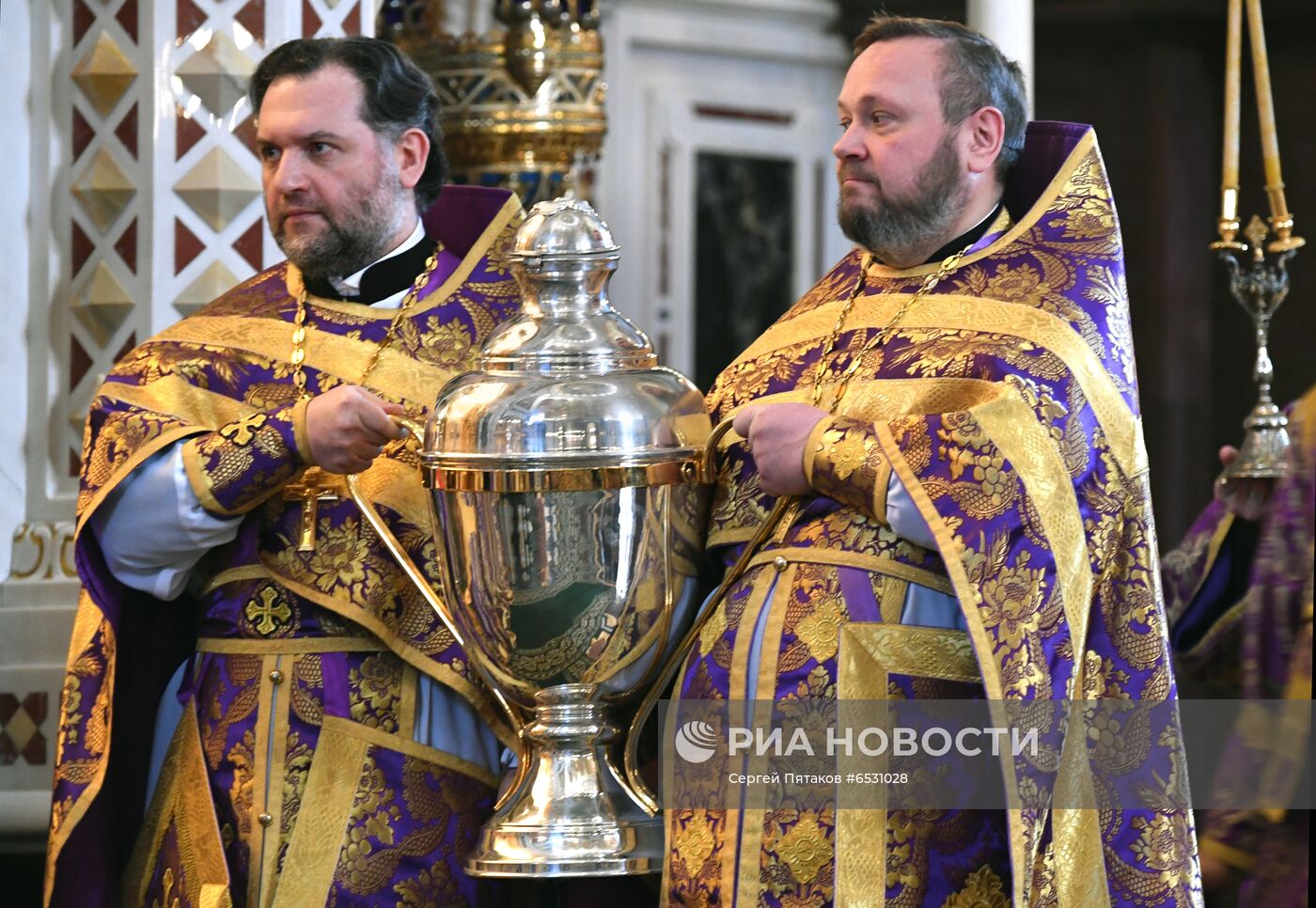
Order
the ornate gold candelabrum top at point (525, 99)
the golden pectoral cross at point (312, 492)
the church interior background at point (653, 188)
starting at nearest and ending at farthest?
the golden pectoral cross at point (312, 492) → the church interior background at point (653, 188) → the ornate gold candelabrum top at point (525, 99)

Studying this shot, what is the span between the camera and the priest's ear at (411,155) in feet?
10.9

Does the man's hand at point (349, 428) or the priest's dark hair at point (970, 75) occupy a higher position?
the priest's dark hair at point (970, 75)

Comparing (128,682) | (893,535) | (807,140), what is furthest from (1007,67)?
(807,140)

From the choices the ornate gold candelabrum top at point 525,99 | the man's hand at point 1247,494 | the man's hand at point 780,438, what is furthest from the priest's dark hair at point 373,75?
the ornate gold candelabrum top at point 525,99

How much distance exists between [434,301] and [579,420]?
701 millimetres

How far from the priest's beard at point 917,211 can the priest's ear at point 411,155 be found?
68cm

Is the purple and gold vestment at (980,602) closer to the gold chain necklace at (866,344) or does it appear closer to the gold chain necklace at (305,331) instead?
the gold chain necklace at (866,344)

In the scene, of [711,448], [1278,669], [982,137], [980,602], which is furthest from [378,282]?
[1278,669]

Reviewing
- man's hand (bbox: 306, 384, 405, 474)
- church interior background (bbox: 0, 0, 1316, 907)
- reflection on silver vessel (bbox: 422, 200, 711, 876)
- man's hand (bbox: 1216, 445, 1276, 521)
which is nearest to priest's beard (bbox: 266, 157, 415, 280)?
man's hand (bbox: 306, 384, 405, 474)

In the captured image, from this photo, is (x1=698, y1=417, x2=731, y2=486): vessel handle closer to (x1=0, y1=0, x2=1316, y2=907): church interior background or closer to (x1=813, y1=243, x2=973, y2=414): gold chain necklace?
(x1=813, y1=243, x2=973, y2=414): gold chain necklace

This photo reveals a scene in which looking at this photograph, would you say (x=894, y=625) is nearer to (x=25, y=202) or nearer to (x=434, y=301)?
(x=434, y=301)

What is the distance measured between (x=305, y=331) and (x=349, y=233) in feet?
0.54

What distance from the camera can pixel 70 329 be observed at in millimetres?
4234

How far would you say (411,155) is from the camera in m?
3.34
